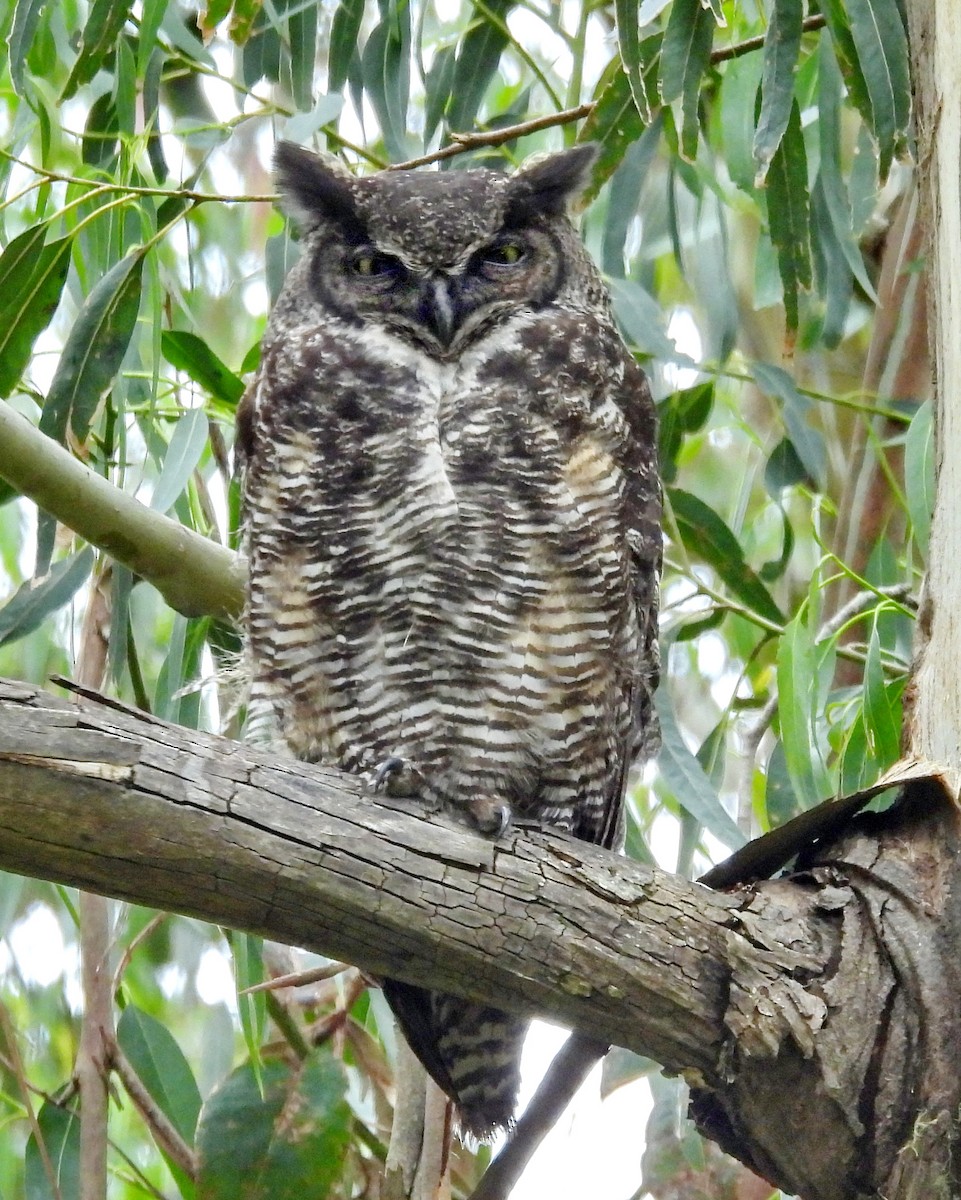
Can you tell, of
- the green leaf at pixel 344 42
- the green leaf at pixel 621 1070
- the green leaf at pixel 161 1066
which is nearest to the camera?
the green leaf at pixel 621 1070

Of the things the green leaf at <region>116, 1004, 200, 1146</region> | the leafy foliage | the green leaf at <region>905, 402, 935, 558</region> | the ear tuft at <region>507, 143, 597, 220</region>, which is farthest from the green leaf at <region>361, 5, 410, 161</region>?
the green leaf at <region>116, 1004, 200, 1146</region>

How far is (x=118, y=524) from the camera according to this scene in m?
2.41

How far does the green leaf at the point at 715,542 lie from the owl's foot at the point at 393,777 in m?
0.89

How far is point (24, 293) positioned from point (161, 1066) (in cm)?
135

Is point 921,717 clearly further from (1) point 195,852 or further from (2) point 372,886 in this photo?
(1) point 195,852

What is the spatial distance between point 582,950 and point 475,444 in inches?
35.7

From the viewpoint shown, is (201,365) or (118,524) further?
(201,365)

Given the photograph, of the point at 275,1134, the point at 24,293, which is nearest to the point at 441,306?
the point at 24,293

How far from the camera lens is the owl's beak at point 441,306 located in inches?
101

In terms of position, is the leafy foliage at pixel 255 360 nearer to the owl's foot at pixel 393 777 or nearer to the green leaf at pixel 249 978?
the green leaf at pixel 249 978

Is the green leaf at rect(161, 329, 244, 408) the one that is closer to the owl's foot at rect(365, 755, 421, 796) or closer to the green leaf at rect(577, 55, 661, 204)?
the green leaf at rect(577, 55, 661, 204)

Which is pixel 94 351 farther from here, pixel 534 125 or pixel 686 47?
pixel 686 47

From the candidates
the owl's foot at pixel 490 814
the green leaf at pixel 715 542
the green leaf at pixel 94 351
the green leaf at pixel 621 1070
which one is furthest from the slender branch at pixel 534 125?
the green leaf at pixel 621 1070

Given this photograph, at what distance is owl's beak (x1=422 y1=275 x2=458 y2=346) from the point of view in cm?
256
